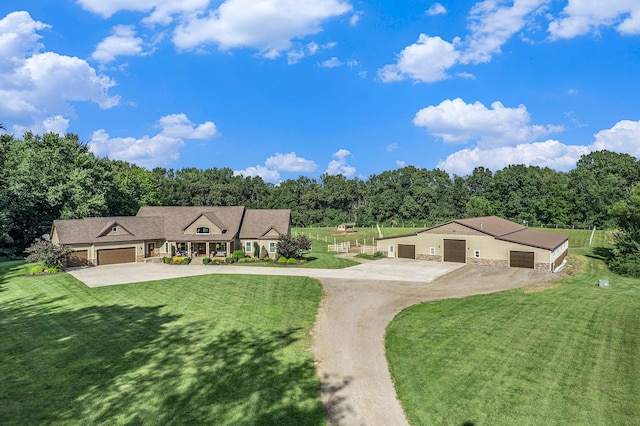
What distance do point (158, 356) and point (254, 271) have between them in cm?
1719

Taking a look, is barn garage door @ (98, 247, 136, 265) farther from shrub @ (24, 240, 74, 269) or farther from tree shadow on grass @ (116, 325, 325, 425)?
tree shadow on grass @ (116, 325, 325, 425)

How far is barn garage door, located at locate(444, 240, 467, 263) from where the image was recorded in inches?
1471

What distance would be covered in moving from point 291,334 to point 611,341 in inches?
544

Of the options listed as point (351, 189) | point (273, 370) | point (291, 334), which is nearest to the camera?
point (273, 370)

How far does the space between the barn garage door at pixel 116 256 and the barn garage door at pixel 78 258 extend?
48.0 inches

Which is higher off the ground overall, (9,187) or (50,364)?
(9,187)

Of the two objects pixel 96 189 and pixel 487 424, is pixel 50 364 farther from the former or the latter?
pixel 96 189

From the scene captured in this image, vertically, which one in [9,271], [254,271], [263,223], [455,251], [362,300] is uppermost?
[263,223]

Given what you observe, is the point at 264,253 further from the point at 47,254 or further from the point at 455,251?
the point at 455,251

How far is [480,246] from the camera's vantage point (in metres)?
36.4

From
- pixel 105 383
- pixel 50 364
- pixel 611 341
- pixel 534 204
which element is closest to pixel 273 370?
pixel 105 383

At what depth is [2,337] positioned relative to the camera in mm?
16734

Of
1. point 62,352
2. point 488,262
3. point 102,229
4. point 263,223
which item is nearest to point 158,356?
point 62,352

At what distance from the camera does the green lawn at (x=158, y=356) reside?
11039 mm
